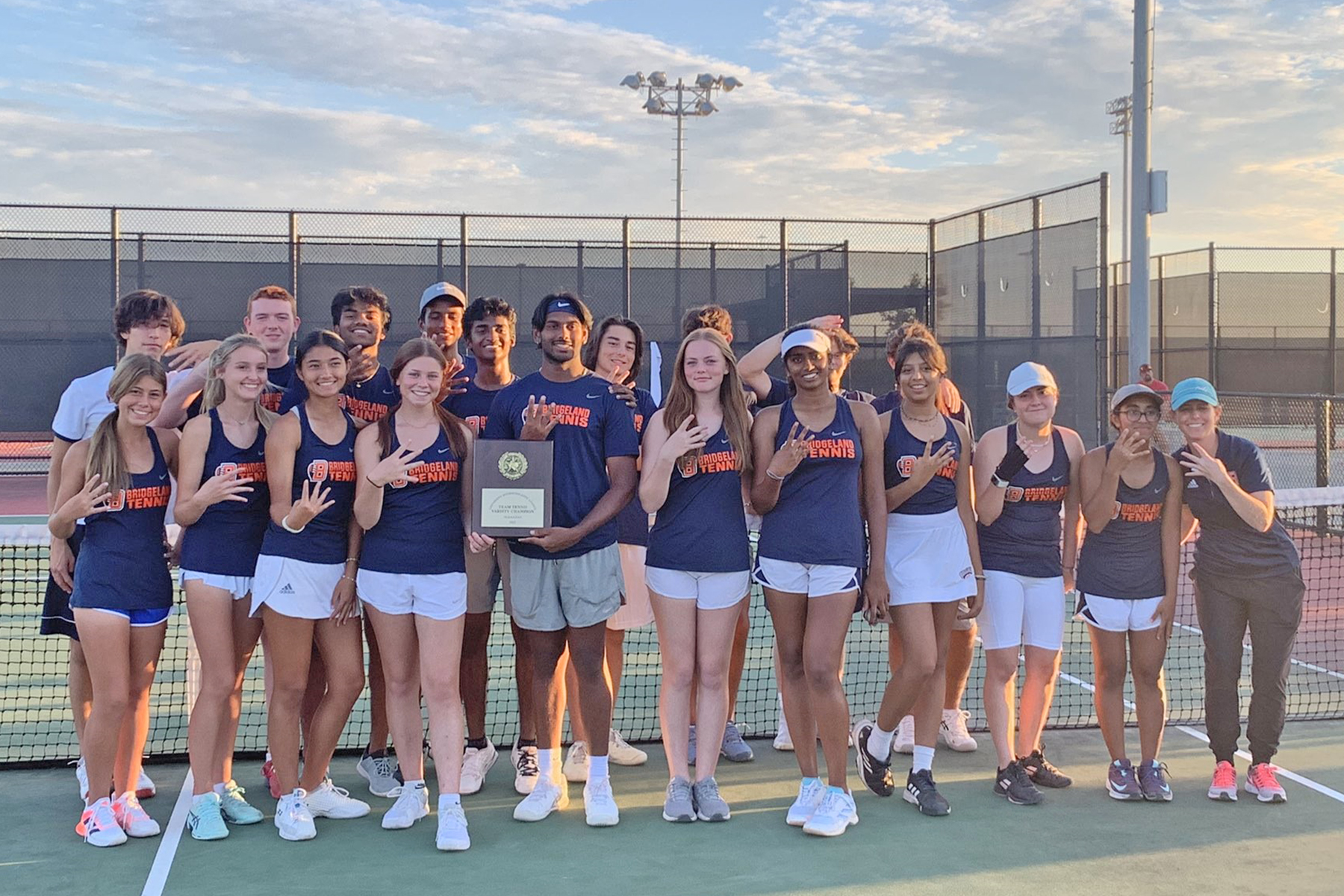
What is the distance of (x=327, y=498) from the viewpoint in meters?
4.11

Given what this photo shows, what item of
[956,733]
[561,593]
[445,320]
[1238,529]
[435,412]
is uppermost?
[445,320]

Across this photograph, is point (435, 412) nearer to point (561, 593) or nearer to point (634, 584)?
point (561, 593)

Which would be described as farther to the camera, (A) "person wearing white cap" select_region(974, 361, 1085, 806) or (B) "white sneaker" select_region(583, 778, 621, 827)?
(A) "person wearing white cap" select_region(974, 361, 1085, 806)

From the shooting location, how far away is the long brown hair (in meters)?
4.23

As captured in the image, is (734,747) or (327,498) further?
(734,747)

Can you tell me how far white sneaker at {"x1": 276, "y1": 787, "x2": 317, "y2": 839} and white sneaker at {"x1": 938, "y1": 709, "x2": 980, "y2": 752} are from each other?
8.59ft

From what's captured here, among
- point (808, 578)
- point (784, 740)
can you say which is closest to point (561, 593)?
point (808, 578)

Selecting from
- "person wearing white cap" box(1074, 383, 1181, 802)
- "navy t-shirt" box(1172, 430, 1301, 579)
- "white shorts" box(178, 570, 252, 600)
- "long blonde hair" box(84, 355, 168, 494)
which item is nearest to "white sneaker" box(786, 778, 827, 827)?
"person wearing white cap" box(1074, 383, 1181, 802)

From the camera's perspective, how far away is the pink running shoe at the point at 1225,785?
15.1 feet

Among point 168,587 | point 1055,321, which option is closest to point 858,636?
point 168,587

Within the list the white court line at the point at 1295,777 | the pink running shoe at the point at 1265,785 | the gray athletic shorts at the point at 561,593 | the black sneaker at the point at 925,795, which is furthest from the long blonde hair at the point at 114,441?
the pink running shoe at the point at 1265,785

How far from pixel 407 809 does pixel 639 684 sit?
234cm

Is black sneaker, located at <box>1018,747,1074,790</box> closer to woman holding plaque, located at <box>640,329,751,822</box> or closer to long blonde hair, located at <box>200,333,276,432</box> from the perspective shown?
woman holding plaque, located at <box>640,329,751,822</box>

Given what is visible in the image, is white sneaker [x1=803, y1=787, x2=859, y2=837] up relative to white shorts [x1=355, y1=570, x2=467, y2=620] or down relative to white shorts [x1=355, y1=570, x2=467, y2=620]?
down
